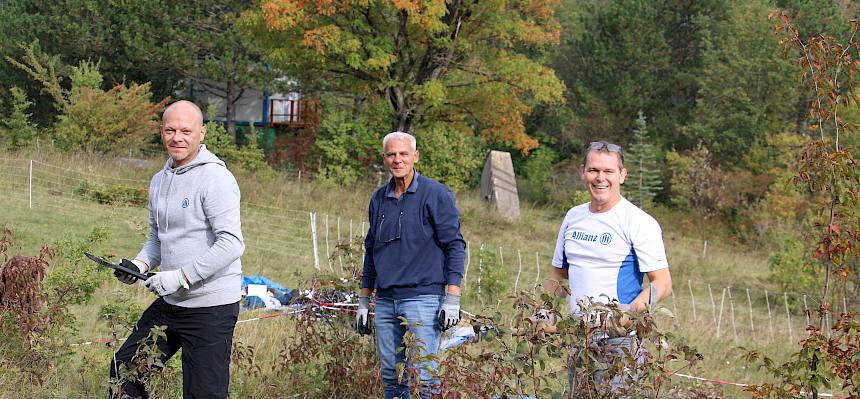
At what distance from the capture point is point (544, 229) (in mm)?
19484

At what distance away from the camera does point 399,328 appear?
14.3 ft

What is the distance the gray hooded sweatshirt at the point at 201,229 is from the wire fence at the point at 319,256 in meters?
6.20

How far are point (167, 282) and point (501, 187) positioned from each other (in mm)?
18160

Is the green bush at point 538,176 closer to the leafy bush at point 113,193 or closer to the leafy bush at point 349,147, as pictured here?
the leafy bush at point 349,147

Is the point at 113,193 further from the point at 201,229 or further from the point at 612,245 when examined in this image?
the point at 612,245

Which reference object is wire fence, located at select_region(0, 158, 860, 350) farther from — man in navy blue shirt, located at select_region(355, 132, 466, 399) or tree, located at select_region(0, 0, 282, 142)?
tree, located at select_region(0, 0, 282, 142)

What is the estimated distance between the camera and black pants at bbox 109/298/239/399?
3.74 meters

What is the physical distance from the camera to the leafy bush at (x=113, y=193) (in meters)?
13.8

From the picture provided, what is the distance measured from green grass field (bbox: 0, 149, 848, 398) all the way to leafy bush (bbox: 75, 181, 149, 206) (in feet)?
0.58

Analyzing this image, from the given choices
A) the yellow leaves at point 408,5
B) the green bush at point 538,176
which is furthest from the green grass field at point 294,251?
the green bush at point 538,176

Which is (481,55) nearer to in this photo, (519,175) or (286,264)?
(286,264)

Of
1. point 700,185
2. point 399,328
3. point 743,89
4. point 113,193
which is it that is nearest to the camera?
point 399,328

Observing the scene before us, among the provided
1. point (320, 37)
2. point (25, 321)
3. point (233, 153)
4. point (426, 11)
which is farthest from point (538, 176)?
point (25, 321)

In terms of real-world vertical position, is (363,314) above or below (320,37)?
below
